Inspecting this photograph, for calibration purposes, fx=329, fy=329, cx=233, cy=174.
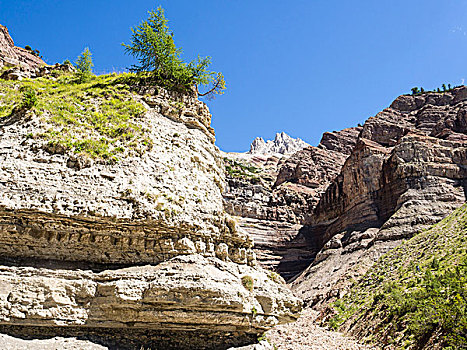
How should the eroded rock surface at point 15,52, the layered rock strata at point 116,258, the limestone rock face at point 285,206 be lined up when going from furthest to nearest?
the eroded rock surface at point 15,52
the limestone rock face at point 285,206
the layered rock strata at point 116,258

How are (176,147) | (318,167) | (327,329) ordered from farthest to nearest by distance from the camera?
1. (318,167)
2. (327,329)
3. (176,147)

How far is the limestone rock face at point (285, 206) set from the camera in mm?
58031

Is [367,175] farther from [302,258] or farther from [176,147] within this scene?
[176,147]

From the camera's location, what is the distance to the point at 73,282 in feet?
36.3

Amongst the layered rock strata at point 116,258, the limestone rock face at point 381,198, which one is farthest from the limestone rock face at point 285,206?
the layered rock strata at point 116,258

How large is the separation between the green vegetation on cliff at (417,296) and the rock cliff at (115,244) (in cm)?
832

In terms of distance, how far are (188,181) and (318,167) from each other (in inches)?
2861

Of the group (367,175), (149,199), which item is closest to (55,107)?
(149,199)

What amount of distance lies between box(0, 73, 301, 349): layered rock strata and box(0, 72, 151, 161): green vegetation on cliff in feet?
1.20

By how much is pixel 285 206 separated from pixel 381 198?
65.9ft

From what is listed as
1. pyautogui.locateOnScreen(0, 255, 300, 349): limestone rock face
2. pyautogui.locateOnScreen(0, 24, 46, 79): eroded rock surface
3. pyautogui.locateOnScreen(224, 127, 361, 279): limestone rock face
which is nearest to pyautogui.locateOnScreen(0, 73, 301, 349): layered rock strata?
pyautogui.locateOnScreen(0, 255, 300, 349): limestone rock face

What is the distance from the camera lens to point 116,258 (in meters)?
12.4

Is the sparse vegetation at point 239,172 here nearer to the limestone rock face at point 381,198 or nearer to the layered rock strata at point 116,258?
the limestone rock face at point 381,198

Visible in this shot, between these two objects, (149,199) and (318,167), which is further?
(318,167)
